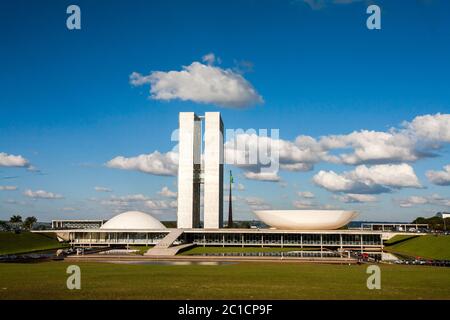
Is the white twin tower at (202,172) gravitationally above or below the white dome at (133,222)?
above

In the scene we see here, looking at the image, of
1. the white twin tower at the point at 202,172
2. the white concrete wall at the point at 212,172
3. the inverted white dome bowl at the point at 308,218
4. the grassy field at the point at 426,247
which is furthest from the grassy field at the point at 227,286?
the white twin tower at the point at 202,172

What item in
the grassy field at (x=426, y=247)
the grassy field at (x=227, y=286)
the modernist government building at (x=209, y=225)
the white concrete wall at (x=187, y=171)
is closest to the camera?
the grassy field at (x=227, y=286)

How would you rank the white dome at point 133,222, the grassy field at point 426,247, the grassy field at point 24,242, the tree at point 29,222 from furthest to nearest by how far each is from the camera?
the tree at point 29,222
the white dome at point 133,222
the grassy field at point 24,242
the grassy field at point 426,247

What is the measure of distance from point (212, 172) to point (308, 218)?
645 inches

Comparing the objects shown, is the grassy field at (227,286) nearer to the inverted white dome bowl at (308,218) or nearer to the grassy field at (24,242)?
the grassy field at (24,242)

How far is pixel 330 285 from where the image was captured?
20.4m

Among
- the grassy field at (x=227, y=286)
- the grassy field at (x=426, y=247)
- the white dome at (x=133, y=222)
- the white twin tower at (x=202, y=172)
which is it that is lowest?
the grassy field at (x=426, y=247)

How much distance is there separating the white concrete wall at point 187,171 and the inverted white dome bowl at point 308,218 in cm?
1252

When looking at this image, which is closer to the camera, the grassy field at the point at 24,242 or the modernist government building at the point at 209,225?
the grassy field at the point at 24,242

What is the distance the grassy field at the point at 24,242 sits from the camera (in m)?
51.0

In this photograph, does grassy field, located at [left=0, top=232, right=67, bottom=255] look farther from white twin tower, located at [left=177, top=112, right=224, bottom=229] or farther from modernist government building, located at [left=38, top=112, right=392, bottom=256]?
white twin tower, located at [left=177, top=112, right=224, bottom=229]

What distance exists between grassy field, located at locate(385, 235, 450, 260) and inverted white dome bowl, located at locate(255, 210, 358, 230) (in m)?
7.19

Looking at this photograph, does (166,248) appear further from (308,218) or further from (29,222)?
(29,222)
